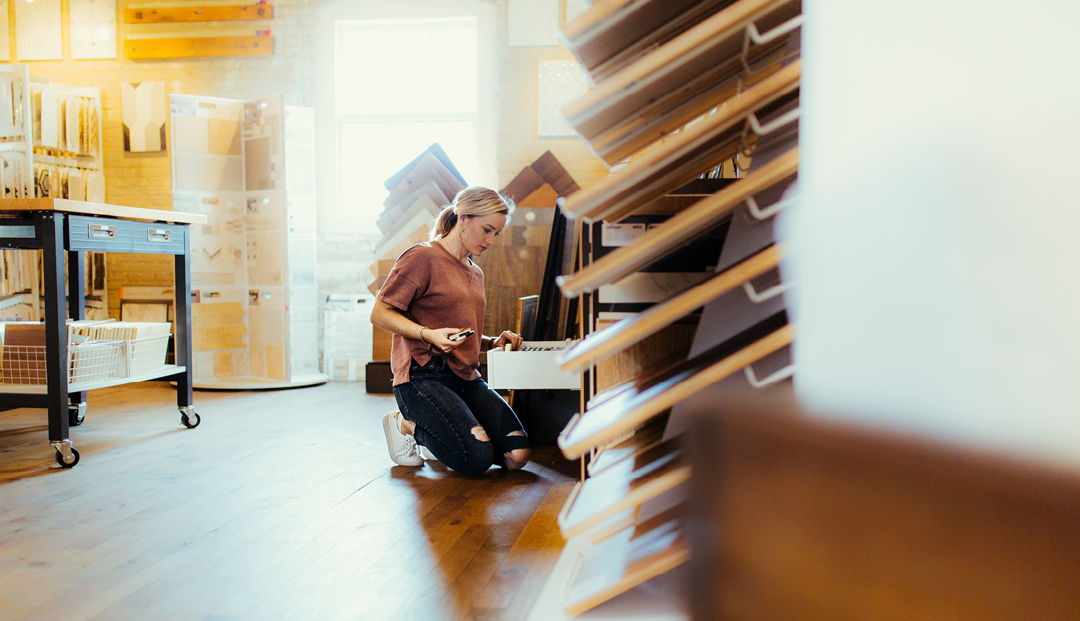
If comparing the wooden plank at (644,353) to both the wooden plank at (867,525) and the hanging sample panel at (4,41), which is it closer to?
the wooden plank at (867,525)

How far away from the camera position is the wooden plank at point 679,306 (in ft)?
2.91

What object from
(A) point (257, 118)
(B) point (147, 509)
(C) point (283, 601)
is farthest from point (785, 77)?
(A) point (257, 118)

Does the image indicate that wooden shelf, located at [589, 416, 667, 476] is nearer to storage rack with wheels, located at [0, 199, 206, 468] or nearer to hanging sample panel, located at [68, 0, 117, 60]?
storage rack with wheels, located at [0, 199, 206, 468]

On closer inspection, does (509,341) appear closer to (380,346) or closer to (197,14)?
(380,346)

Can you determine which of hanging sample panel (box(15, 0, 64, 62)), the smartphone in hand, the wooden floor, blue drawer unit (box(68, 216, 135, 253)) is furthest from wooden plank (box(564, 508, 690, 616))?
hanging sample panel (box(15, 0, 64, 62))

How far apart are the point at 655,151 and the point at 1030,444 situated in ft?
1.69

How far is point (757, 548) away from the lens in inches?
34.5

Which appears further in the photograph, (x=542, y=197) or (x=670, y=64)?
(x=542, y=197)

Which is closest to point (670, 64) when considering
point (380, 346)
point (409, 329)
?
point (409, 329)

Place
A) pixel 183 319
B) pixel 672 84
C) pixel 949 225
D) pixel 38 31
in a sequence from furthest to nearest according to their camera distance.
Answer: pixel 38 31, pixel 183 319, pixel 672 84, pixel 949 225

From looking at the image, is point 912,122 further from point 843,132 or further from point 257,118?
point 257,118

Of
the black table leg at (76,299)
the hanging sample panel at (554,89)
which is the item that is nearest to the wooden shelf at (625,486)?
the black table leg at (76,299)

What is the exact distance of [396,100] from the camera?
5.71 m

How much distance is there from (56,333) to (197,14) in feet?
12.9
